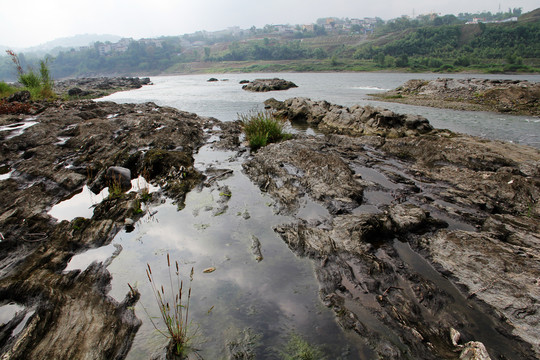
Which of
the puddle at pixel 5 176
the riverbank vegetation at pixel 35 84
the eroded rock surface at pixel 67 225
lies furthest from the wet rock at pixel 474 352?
the riverbank vegetation at pixel 35 84

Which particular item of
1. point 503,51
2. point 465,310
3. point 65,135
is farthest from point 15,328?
point 503,51

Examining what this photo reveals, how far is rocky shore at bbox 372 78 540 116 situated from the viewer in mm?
21938

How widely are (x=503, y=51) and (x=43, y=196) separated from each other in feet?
362

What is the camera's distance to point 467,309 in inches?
162

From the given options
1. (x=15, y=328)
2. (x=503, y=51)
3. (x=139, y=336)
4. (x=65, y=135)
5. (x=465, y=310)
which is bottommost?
(x=465, y=310)

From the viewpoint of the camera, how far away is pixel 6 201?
7.03 m

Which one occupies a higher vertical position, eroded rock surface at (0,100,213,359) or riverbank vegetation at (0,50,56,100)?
riverbank vegetation at (0,50,56,100)

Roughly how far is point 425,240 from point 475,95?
91.4 ft

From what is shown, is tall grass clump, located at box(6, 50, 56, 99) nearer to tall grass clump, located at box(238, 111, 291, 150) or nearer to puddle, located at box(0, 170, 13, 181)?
puddle, located at box(0, 170, 13, 181)

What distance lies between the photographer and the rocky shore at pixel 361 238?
11.9 feet

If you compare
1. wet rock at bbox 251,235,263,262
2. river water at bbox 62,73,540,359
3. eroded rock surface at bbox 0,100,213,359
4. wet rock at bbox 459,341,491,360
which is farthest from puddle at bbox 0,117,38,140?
wet rock at bbox 459,341,491,360

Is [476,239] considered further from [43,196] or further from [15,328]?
[43,196]

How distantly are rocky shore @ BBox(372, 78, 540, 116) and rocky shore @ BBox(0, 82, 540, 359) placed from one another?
15560 mm

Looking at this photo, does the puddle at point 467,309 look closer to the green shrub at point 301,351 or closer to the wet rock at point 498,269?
the wet rock at point 498,269
